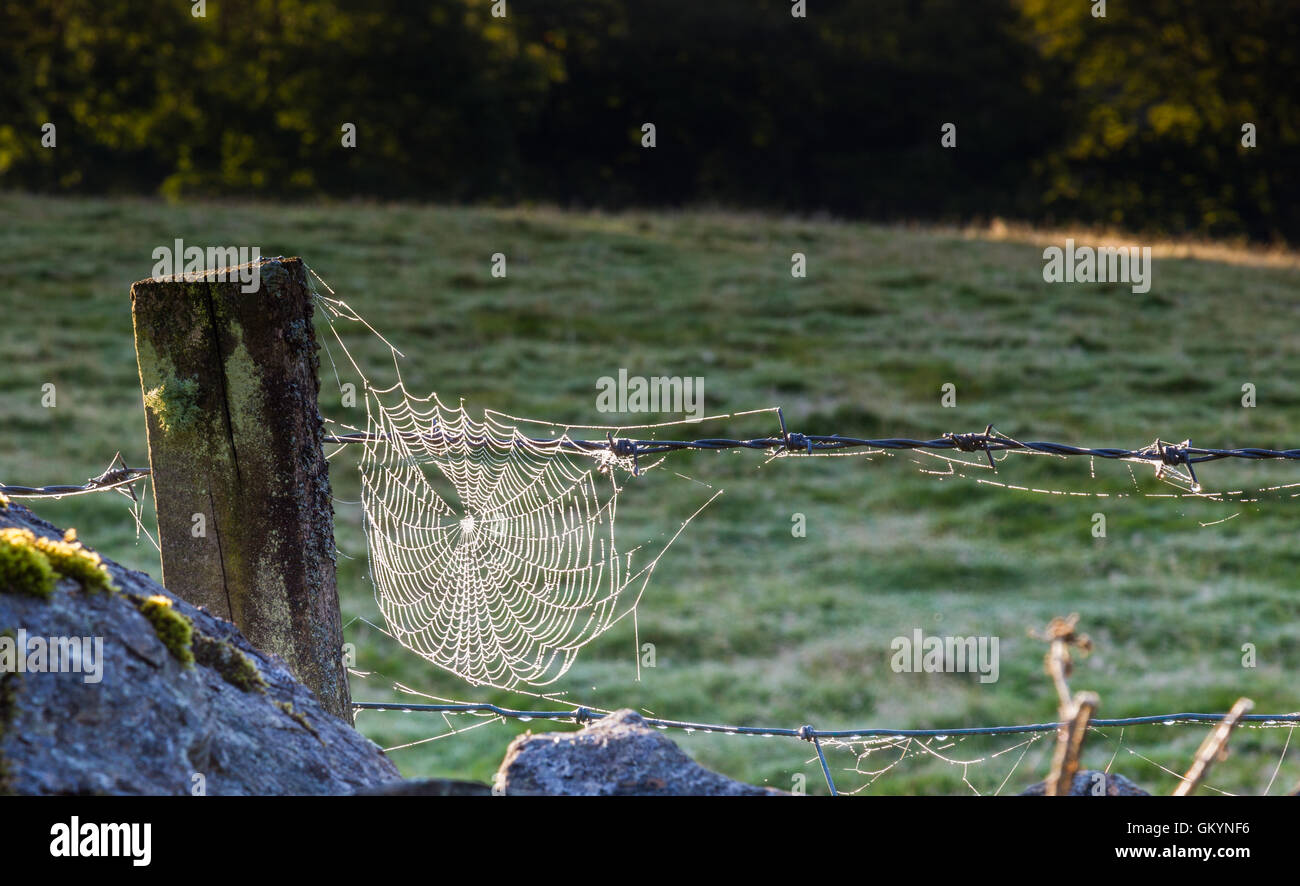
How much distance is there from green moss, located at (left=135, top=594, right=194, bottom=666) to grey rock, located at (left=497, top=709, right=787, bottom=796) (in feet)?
1.71

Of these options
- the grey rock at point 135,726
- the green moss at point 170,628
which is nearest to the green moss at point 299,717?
the grey rock at point 135,726

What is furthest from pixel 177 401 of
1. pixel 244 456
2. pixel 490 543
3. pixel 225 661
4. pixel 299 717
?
pixel 490 543

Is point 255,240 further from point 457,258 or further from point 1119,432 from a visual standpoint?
point 1119,432

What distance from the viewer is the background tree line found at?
1335 inches

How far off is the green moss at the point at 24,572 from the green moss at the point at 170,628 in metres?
0.16

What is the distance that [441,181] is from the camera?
3550 centimetres

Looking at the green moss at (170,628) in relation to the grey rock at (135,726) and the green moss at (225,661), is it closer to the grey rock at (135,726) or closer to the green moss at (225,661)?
the grey rock at (135,726)

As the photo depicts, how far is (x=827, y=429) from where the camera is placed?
14.4 meters

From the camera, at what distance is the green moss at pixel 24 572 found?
5.38 ft

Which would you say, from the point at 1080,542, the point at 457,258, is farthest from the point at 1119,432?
the point at 457,258

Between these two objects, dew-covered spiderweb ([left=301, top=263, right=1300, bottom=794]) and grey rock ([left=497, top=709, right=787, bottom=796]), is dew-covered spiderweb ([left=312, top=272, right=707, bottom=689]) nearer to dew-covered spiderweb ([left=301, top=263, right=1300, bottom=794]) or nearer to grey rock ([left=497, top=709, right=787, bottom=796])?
dew-covered spiderweb ([left=301, top=263, right=1300, bottom=794])

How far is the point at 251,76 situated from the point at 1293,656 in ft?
105

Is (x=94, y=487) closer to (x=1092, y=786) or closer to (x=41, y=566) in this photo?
(x=41, y=566)

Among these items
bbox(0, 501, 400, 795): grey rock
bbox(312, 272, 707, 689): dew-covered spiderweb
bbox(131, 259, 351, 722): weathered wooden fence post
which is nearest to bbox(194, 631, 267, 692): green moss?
bbox(0, 501, 400, 795): grey rock
